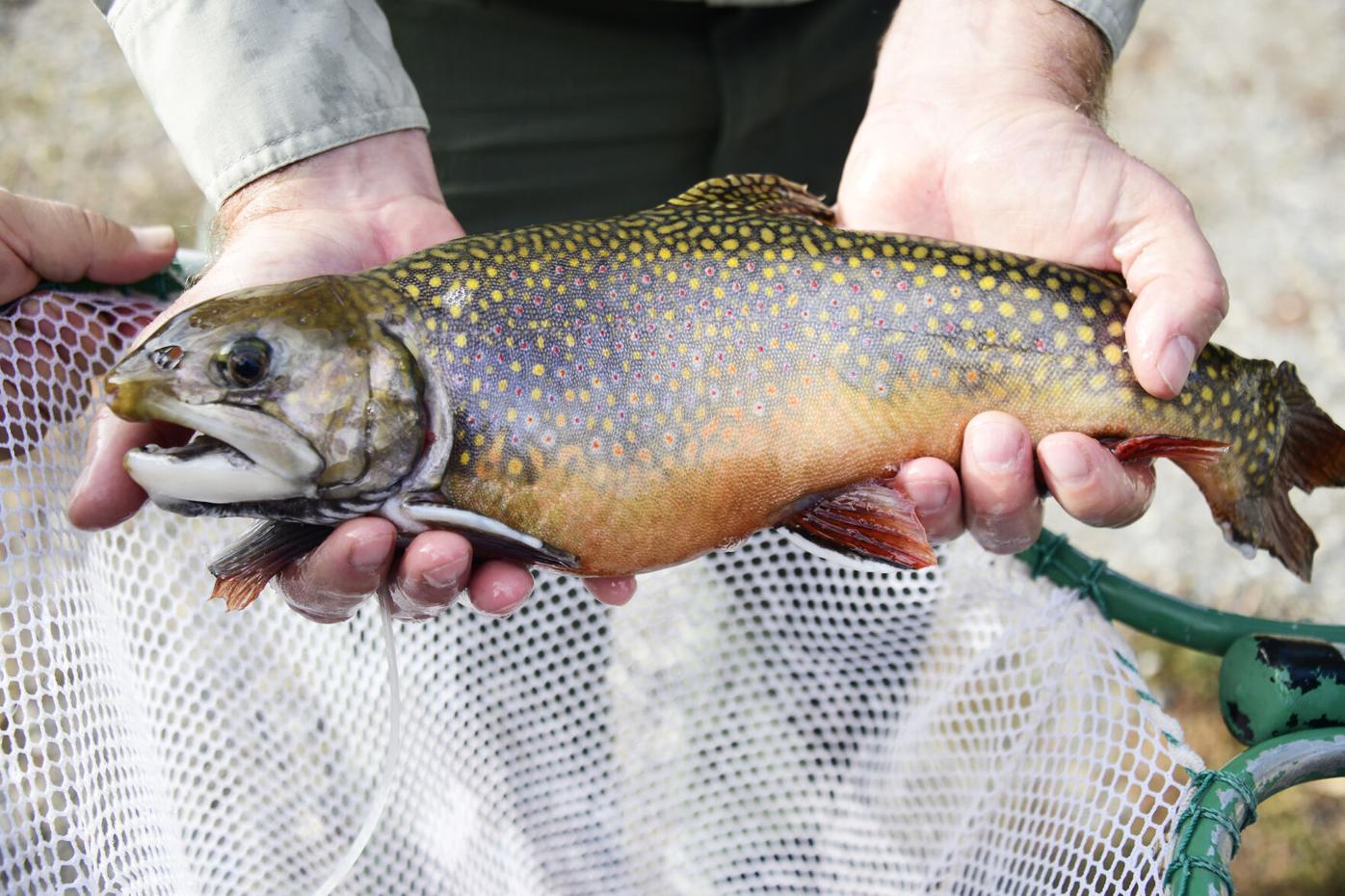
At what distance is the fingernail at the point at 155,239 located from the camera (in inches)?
122

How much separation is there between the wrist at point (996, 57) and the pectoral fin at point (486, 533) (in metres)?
1.95

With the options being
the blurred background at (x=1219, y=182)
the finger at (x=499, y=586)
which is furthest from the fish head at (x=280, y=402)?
the blurred background at (x=1219, y=182)

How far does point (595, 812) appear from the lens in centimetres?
335

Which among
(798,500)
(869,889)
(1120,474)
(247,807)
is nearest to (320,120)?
(798,500)

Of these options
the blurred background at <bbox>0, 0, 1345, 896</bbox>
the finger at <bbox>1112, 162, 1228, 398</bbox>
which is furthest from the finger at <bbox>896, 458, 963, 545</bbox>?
the blurred background at <bbox>0, 0, 1345, 896</bbox>

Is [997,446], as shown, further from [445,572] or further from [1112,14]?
[1112,14]

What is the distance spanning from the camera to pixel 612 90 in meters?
3.88

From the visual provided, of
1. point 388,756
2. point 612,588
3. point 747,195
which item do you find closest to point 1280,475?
point 747,195

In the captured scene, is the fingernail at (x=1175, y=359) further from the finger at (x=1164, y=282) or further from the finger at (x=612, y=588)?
the finger at (x=612, y=588)

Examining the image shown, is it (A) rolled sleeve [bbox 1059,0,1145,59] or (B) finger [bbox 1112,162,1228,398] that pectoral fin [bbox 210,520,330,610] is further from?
(A) rolled sleeve [bbox 1059,0,1145,59]

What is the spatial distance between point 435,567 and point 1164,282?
73.9 inches

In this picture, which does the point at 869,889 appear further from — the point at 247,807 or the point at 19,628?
the point at 19,628

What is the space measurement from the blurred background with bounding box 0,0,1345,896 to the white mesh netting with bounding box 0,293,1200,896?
1426 mm

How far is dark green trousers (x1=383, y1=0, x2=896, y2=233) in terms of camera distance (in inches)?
148
